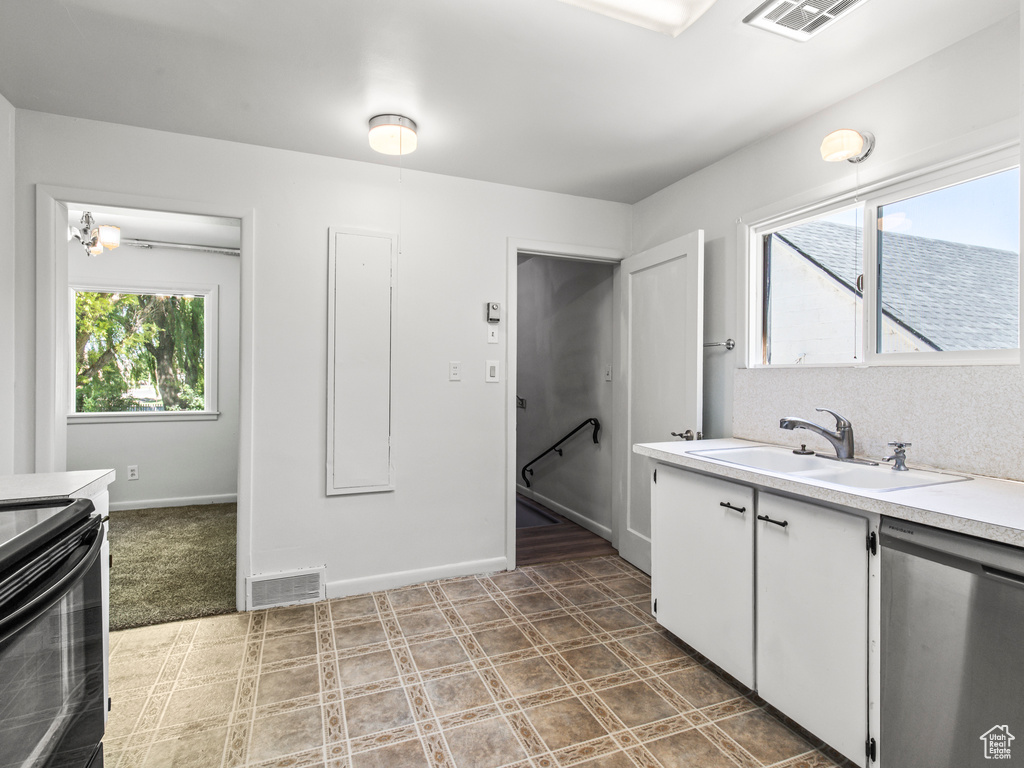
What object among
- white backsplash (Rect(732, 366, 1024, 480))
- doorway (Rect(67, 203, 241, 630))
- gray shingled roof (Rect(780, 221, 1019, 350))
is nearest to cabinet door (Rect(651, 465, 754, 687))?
white backsplash (Rect(732, 366, 1024, 480))

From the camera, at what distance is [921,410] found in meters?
1.92

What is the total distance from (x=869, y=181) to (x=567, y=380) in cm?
277

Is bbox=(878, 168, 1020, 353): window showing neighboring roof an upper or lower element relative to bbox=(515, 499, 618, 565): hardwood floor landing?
upper

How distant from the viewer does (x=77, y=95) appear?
7.30ft

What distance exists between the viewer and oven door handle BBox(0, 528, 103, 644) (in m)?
0.81

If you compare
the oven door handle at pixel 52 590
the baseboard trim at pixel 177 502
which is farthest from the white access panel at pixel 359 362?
the baseboard trim at pixel 177 502

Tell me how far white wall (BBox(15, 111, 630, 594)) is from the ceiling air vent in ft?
5.73

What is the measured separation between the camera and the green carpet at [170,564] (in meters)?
2.69

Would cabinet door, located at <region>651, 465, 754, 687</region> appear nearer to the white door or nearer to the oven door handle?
the white door

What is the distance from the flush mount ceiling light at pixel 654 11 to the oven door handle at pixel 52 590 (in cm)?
197

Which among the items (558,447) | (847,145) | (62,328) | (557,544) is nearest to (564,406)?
(558,447)

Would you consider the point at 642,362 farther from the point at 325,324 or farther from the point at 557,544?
the point at 325,324

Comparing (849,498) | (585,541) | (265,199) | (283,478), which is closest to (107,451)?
(283,478)

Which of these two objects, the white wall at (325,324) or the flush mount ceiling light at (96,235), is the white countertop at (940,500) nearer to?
the white wall at (325,324)
